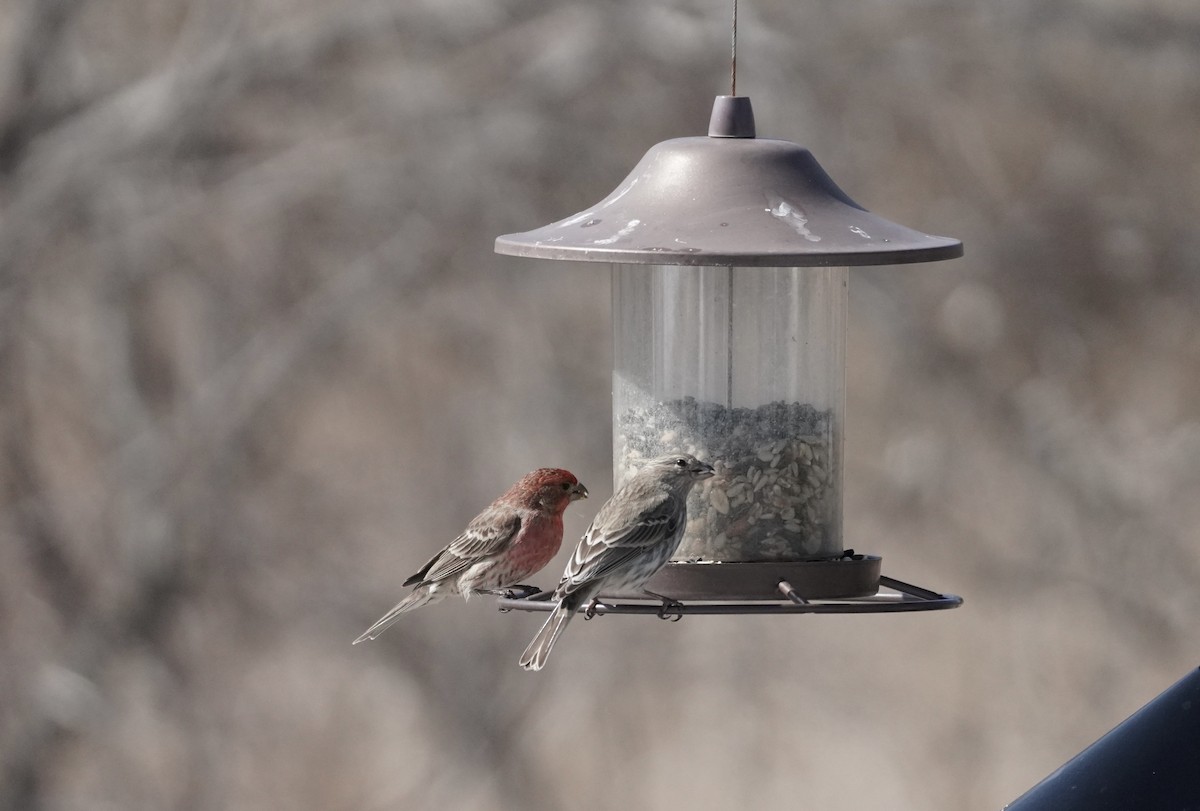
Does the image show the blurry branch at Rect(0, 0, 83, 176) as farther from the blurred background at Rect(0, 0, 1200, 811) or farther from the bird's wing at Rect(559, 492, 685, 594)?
the bird's wing at Rect(559, 492, 685, 594)

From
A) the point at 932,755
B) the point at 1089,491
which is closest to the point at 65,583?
the point at 932,755

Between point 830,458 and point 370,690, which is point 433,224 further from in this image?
point 830,458

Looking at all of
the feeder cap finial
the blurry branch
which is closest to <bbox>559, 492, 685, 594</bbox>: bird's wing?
the feeder cap finial

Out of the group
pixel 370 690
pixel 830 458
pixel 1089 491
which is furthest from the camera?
pixel 370 690

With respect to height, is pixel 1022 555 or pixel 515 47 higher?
pixel 515 47

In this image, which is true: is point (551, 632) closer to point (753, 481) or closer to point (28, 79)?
point (753, 481)

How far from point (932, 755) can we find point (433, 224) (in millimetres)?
4367

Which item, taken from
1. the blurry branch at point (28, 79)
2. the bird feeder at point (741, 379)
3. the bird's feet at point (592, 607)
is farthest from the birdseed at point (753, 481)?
the blurry branch at point (28, 79)

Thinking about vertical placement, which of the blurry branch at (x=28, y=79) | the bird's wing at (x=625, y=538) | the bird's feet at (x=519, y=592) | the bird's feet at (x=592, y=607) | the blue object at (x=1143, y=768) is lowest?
the bird's feet at (x=519, y=592)

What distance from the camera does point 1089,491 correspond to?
34.8ft

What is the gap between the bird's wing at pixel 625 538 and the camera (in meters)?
4.59

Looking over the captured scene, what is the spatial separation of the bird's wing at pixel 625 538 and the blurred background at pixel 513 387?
583 centimetres

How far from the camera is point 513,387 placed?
10.9 meters

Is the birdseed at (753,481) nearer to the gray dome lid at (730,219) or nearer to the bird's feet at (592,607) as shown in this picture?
the bird's feet at (592,607)
